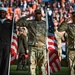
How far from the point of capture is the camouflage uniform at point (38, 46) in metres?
9.45

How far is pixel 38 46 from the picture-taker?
31.2ft

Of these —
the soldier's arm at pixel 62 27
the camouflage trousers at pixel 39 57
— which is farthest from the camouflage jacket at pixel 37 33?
the soldier's arm at pixel 62 27

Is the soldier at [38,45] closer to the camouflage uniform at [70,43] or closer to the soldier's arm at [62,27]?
the soldier's arm at [62,27]

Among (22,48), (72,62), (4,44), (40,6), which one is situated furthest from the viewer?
(40,6)

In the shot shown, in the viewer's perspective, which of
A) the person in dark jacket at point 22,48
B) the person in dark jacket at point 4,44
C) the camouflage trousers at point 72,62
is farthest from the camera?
the person in dark jacket at point 22,48

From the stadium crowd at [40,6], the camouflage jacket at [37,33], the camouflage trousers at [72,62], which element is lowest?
the camouflage trousers at [72,62]

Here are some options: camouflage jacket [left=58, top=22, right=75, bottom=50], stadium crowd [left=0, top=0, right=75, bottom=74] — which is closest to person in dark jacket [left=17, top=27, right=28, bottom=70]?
camouflage jacket [left=58, top=22, right=75, bottom=50]

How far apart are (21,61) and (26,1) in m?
11.8

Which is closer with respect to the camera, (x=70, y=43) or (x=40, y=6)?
(x=70, y=43)

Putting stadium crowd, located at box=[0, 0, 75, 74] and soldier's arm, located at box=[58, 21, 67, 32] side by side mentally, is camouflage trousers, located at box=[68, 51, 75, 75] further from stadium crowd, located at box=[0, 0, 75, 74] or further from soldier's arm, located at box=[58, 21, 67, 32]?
stadium crowd, located at box=[0, 0, 75, 74]

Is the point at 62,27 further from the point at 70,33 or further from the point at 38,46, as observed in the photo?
the point at 38,46


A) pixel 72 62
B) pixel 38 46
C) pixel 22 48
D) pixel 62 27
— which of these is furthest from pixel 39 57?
pixel 22 48

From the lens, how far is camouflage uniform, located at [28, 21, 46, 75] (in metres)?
9.45

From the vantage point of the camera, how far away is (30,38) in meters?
9.52
